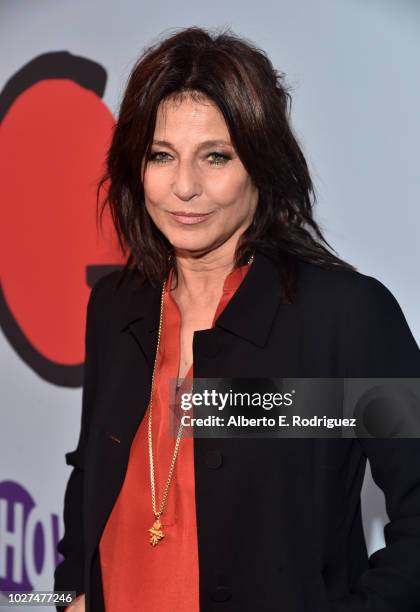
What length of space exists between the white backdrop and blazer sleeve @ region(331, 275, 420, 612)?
0.55 m

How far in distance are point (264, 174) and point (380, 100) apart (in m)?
0.58

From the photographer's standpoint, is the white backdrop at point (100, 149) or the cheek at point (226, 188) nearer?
the cheek at point (226, 188)

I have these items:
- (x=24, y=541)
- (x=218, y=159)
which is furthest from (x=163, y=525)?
(x=24, y=541)

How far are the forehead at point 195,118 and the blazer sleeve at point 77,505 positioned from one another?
576 millimetres

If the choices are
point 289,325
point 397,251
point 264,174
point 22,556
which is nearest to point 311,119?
point 397,251

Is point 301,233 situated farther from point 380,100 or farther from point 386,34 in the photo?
point 386,34

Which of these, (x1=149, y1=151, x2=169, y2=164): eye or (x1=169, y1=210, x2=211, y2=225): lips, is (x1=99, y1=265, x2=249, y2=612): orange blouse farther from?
(x1=149, y1=151, x2=169, y2=164): eye

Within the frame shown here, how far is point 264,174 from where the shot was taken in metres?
1.55

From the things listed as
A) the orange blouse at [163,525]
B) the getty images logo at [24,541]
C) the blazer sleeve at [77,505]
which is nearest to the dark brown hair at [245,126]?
the orange blouse at [163,525]

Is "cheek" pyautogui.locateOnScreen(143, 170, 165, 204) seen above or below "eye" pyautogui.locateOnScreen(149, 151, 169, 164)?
below

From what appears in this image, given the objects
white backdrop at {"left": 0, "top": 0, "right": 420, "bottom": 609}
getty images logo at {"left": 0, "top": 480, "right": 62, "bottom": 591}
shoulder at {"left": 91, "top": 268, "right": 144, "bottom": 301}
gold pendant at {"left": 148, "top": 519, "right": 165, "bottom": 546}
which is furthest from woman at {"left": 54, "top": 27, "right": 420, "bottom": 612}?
getty images logo at {"left": 0, "top": 480, "right": 62, "bottom": 591}

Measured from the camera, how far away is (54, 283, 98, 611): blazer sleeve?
1826 millimetres

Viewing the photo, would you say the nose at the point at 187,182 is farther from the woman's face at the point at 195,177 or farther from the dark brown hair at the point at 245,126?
the dark brown hair at the point at 245,126

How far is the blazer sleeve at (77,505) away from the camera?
1.83 metres
